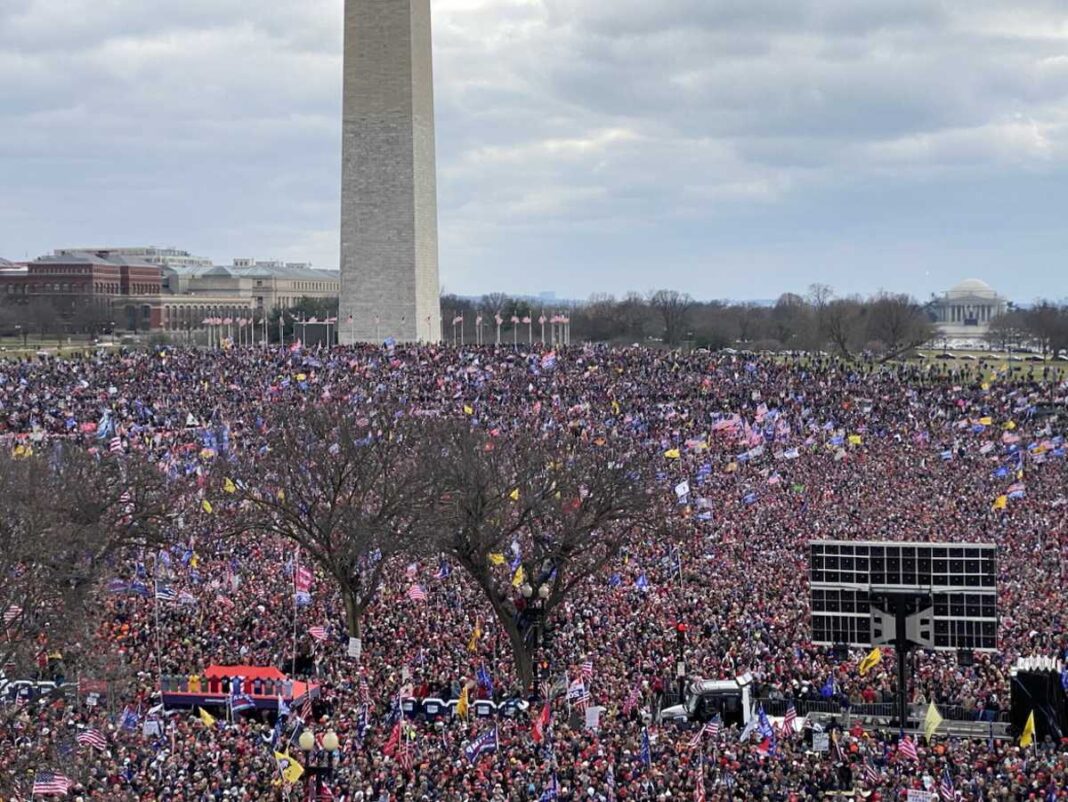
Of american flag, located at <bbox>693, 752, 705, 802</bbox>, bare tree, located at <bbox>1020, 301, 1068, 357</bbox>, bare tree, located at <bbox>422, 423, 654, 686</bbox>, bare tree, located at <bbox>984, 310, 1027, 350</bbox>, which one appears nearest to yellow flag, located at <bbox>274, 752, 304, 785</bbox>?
american flag, located at <bbox>693, 752, 705, 802</bbox>

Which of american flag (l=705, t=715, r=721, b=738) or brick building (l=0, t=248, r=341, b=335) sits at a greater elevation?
brick building (l=0, t=248, r=341, b=335)

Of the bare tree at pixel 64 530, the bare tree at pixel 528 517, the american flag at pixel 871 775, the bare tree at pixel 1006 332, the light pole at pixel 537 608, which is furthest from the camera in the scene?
the bare tree at pixel 1006 332

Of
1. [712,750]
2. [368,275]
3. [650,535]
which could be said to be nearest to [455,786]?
[712,750]

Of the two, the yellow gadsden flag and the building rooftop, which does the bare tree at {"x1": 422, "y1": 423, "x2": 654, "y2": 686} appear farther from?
the building rooftop

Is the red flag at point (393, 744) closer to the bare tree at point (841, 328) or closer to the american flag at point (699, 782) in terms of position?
the american flag at point (699, 782)

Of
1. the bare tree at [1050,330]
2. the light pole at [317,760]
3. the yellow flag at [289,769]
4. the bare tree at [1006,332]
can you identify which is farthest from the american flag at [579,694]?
the bare tree at [1006,332]

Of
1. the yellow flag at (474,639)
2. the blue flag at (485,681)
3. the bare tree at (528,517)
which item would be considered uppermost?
the bare tree at (528,517)
